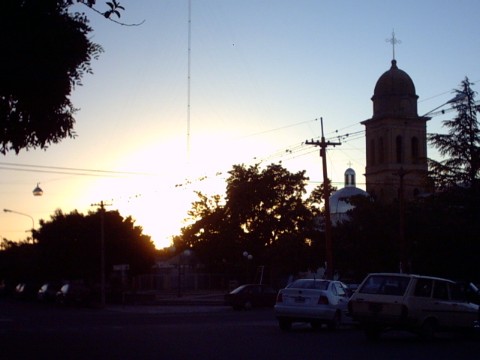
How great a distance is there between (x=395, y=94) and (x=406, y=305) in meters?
76.4

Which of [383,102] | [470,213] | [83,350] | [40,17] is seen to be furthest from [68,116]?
[383,102]

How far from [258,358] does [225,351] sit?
62.8 inches

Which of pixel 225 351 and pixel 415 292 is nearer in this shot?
pixel 225 351

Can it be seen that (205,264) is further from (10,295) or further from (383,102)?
(383,102)

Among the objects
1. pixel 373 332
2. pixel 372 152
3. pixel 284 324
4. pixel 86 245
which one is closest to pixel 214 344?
pixel 373 332

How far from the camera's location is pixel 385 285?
23.2 meters

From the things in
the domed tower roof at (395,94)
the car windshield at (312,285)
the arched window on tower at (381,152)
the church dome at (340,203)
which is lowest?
the car windshield at (312,285)

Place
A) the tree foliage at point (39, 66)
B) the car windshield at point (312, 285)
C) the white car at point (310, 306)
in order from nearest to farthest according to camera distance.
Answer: the tree foliage at point (39, 66) → the white car at point (310, 306) → the car windshield at point (312, 285)

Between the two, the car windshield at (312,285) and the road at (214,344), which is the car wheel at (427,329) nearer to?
the road at (214,344)

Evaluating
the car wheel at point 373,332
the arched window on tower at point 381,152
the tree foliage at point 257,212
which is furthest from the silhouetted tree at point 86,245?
Answer: the car wheel at point 373,332

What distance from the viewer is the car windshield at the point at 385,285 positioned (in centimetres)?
2302

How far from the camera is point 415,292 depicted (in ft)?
75.2

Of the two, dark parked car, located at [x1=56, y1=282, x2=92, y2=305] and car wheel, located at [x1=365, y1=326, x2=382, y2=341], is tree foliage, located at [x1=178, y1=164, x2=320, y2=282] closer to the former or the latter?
dark parked car, located at [x1=56, y1=282, x2=92, y2=305]

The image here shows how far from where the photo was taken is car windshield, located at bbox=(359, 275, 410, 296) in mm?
23016
